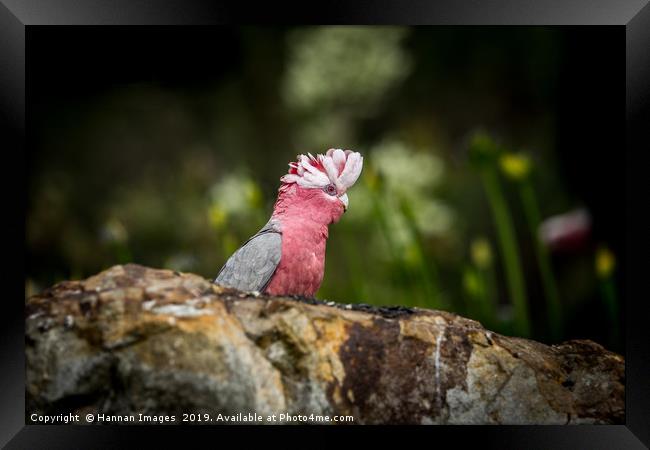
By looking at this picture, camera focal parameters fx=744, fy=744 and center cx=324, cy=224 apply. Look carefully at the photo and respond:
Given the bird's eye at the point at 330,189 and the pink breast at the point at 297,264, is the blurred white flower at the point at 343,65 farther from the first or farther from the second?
the pink breast at the point at 297,264

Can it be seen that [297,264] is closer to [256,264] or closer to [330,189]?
[256,264]

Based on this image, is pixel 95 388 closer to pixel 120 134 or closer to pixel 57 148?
pixel 57 148

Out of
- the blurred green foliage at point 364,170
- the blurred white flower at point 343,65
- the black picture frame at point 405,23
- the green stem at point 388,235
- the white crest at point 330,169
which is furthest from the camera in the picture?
the blurred white flower at point 343,65

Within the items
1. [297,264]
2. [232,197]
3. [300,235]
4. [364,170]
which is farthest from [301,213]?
[232,197]

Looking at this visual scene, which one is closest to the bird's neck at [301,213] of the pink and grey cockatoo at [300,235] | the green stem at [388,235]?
the pink and grey cockatoo at [300,235]

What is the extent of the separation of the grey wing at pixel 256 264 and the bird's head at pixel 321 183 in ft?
0.53

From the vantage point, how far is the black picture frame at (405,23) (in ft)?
8.38

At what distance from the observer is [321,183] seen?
2.89 meters

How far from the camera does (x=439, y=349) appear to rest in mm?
2512

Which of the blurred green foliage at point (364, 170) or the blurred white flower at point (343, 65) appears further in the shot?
the blurred white flower at point (343, 65)

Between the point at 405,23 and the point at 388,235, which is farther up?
the point at 405,23

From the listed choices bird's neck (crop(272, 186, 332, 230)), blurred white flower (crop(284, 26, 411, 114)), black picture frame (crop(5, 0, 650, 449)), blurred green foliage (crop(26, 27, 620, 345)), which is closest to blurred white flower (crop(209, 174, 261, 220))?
blurred green foliage (crop(26, 27, 620, 345))

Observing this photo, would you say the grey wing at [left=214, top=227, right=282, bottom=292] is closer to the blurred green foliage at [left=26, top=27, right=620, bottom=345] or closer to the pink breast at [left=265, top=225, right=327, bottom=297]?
the pink breast at [left=265, top=225, right=327, bottom=297]

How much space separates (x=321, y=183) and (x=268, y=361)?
797 millimetres
